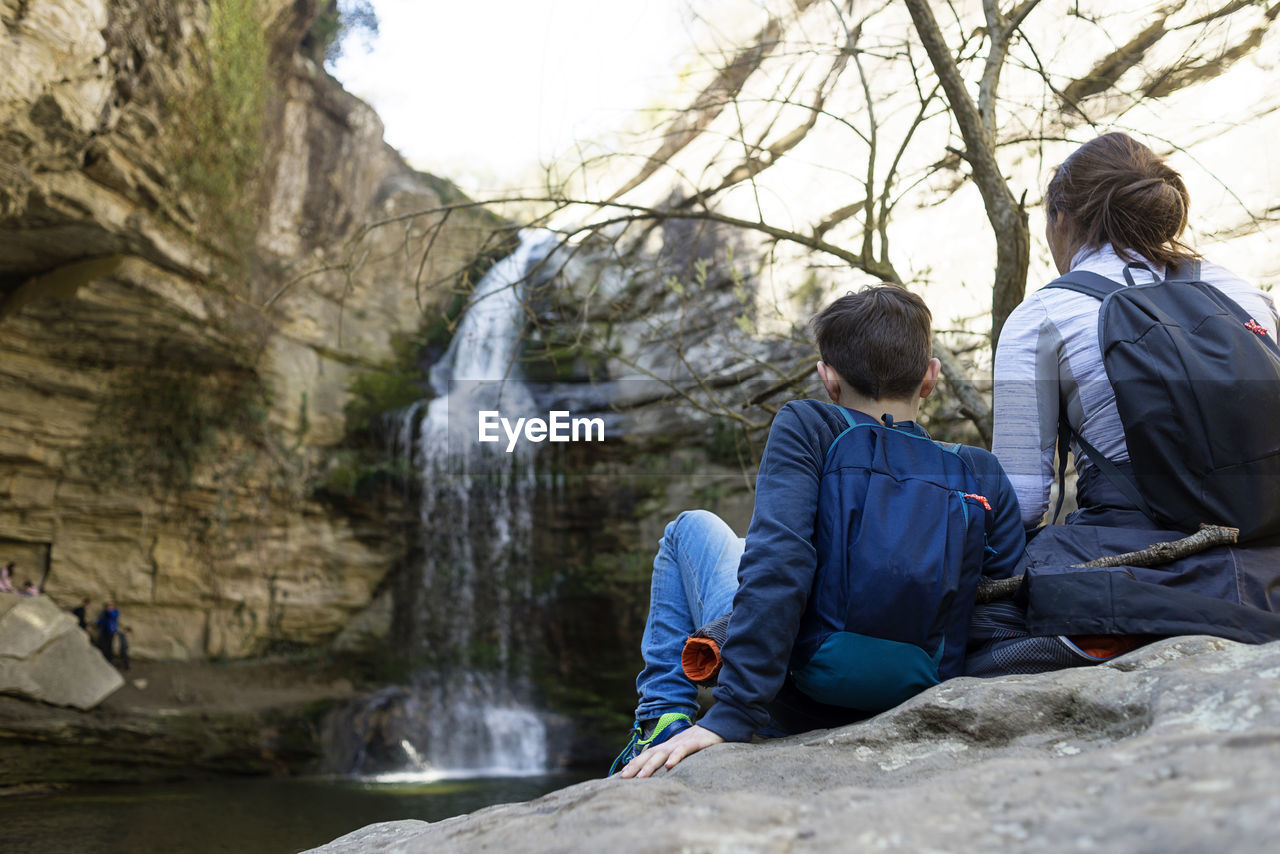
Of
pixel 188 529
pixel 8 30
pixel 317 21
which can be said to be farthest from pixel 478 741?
pixel 317 21

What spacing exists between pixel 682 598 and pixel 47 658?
8.06m

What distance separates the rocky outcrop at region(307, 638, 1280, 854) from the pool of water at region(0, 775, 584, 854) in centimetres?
411

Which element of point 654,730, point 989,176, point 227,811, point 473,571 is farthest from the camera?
point 473,571

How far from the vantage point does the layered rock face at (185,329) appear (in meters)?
7.73

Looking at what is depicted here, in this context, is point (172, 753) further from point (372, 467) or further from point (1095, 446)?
point (1095, 446)

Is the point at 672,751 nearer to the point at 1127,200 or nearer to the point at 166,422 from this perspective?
the point at 1127,200

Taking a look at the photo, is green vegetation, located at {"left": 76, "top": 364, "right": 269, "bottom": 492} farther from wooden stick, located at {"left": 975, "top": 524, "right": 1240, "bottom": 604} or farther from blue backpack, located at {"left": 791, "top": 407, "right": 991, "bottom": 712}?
wooden stick, located at {"left": 975, "top": 524, "right": 1240, "bottom": 604}

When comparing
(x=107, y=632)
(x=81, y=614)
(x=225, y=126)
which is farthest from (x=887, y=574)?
(x=225, y=126)

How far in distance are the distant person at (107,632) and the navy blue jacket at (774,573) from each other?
9.86 m

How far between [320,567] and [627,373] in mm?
4628

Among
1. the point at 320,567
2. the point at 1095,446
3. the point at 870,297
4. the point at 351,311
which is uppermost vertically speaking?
the point at 351,311

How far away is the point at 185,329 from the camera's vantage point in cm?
923

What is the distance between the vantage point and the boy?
4.78ft

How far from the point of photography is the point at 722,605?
182 centimetres
